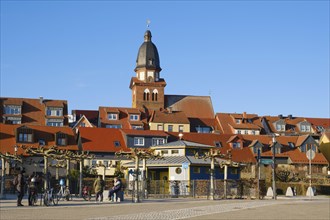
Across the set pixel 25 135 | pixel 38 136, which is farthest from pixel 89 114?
pixel 25 135

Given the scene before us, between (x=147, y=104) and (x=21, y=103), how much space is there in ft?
102

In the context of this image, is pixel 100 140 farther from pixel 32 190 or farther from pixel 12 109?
pixel 32 190

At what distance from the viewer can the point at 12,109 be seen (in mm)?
100188

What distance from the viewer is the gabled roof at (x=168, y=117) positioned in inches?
4412

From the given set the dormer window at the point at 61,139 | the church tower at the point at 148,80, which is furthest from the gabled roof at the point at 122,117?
the dormer window at the point at 61,139

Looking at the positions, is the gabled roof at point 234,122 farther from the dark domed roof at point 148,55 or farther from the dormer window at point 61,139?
the dormer window at point 61,139

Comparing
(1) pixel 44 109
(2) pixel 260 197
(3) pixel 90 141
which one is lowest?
(2) pixel 260 197

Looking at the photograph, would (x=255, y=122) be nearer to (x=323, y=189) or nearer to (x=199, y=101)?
(x=199, y=101)

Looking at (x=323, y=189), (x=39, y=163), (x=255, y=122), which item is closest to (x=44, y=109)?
(x=39, y=163)

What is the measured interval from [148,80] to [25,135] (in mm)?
48589

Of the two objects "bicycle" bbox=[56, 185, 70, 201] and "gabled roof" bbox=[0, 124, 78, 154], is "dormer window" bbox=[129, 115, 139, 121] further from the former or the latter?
"bicycle" bbox=[56, 185, 70, 201]

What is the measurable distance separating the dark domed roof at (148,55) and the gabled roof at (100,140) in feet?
124

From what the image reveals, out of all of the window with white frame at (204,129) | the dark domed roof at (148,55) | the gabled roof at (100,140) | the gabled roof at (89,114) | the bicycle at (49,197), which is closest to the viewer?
the bicycle at (49,197)

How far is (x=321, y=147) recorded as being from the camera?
105m
